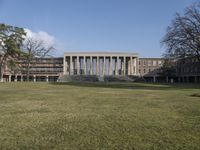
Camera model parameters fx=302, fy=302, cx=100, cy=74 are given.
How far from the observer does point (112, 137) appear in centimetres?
702

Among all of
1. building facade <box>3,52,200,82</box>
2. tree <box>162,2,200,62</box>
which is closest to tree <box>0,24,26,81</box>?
tree <box>162,2,200,62</box>

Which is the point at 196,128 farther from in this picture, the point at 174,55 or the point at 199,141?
the point at 174,55

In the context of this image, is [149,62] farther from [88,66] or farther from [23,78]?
[23,78]

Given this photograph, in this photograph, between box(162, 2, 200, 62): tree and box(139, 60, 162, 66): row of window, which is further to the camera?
box(139, 60, 162, 66): row of window

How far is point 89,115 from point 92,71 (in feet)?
382

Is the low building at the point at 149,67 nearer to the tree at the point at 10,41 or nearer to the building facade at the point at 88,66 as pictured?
the building facade at the point at 88,66

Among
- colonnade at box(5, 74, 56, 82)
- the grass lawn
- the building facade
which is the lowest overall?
the grass lawn

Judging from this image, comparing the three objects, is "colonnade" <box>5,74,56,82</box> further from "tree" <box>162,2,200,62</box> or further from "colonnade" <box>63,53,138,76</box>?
"tree" <box>162,2,200,62</box>

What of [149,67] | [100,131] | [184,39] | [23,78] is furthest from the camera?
[149,67]

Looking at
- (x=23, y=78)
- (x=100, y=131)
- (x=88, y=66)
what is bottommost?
(x=100, y=131)

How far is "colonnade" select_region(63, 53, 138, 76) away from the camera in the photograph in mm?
126375

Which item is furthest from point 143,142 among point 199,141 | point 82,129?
point 82,129

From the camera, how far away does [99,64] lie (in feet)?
418

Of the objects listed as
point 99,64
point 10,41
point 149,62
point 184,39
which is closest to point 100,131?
point 184,39
